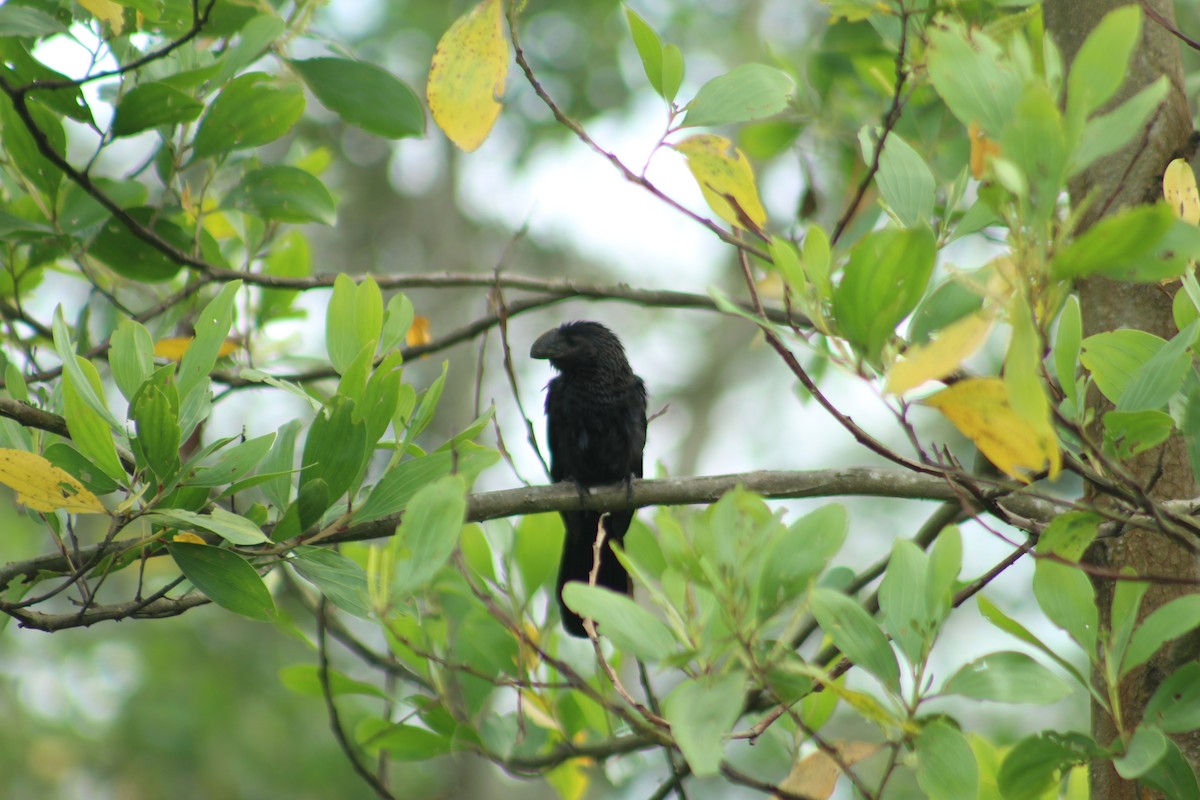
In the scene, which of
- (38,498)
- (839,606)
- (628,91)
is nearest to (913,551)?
(839,606)

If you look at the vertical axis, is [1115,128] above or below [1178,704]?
above

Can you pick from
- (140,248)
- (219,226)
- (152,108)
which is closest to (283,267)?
(219,226)

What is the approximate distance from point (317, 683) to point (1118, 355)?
2.06m

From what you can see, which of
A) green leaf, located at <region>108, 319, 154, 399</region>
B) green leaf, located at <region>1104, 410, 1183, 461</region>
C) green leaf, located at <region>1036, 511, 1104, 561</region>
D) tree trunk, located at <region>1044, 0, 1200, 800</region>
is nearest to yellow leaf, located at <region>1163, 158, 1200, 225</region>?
tree trunk, located at <region>1044, 0, 1200, 800</region>

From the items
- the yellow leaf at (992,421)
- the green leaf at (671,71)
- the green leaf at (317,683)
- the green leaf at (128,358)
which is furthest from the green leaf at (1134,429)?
the green leaf at (317,683)

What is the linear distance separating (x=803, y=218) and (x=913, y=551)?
6.96ft

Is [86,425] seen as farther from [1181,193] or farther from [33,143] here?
[1181,193]

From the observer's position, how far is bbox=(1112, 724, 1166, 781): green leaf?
1.43 metres

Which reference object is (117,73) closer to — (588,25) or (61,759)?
(61,759)

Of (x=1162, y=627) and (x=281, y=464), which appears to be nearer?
(x=1162, y=627)

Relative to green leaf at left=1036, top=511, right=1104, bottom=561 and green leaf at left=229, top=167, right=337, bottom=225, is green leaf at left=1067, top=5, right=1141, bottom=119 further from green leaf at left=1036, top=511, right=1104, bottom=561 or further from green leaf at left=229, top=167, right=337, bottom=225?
green leaf at left=229, top=167, right=337, bottom=225

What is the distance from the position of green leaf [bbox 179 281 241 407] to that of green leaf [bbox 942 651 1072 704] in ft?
4.29

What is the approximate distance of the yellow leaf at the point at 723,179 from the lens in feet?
6.43

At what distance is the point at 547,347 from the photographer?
14.1 ft
